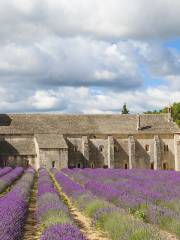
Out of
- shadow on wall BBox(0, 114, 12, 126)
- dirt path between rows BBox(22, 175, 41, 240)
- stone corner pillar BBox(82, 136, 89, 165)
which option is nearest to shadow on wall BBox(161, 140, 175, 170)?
stone corner pillar BBox(82, 136, 89, 165)

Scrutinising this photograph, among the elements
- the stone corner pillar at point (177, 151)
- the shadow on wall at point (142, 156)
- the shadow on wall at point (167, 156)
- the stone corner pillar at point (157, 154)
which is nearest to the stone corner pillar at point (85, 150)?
the shadow on wall at point (142, 156)

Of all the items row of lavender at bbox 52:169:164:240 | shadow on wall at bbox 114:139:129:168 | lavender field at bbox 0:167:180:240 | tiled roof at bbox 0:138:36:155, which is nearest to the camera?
row of lavender at bbox 52:169:164:240

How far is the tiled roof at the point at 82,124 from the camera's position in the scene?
43812mm

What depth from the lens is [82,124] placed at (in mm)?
45312

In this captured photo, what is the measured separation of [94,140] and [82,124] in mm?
2465

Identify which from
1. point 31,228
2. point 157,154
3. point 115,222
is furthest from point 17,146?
point 115,222

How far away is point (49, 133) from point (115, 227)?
35353 millimetres

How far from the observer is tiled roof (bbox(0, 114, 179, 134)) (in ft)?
144

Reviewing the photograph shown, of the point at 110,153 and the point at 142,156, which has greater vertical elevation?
the point at 110,153

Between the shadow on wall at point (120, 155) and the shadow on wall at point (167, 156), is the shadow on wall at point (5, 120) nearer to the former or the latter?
the shadow on wall at point (120, 155)

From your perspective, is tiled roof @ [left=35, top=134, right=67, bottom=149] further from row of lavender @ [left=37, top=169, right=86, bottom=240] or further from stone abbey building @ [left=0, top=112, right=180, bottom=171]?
row of lavender @ [left=37, top=169, right=86, bottom=240]

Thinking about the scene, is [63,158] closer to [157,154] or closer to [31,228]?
[157,154]

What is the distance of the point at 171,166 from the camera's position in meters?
44.8

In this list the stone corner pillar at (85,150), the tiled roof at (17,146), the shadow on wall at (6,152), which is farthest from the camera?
the stone corner pillar at (85,150)
